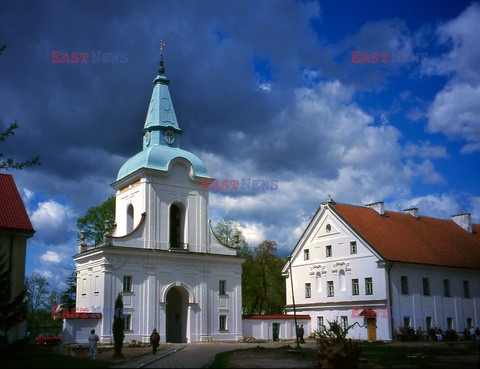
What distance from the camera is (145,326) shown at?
3938 cm

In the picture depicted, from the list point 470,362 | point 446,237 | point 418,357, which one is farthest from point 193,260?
point 446,237

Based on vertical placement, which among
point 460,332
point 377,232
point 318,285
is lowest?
point 460,332

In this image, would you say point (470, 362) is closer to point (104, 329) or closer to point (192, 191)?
point (104, 329)

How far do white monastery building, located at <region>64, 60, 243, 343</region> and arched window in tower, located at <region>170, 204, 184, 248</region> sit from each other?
8cm

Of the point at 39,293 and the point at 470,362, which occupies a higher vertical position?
the point at 39,293

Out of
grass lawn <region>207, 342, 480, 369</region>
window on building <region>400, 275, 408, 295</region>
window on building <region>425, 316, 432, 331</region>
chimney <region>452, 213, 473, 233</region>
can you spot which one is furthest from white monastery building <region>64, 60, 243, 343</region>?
chimney <region>452, 213, 473, 233</region>

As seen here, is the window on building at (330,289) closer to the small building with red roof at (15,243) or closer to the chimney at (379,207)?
the chimney at (379,207)

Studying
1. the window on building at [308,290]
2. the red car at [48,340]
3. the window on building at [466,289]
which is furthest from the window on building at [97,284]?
the window on building at [466,289]

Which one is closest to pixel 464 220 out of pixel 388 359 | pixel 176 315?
pixel 176 315

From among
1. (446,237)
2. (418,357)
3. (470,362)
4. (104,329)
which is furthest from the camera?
(446,237)

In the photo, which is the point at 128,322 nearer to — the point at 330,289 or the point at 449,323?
the point at 330,289

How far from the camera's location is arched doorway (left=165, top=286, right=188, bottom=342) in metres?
42.7

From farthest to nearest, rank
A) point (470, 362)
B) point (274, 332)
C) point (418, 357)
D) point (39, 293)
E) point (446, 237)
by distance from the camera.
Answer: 1. point (39, 293)
2. point (446, 237)
3. point (274, 332)
4. point (418, 357)
5. point (470, 362)

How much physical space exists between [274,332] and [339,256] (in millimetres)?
8952
